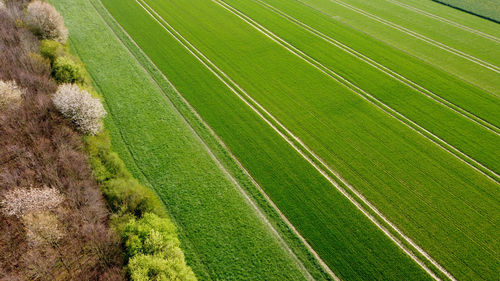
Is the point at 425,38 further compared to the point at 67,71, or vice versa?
the point at 425,38

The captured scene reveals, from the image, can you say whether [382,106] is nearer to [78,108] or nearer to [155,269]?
[155,269]

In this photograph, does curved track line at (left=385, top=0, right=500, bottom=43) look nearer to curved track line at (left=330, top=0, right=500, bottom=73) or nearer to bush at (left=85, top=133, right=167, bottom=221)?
curved track line at (left=330, top=0, right=500, bottom=73)

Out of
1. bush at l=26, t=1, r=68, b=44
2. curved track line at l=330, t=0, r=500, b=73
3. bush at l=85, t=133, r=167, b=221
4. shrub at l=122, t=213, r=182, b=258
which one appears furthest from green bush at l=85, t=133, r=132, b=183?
curved track line at l=330, t=0, r=500, b=73

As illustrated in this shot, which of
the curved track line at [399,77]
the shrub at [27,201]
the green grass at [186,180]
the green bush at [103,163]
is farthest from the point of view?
the curved track line at [399,77]

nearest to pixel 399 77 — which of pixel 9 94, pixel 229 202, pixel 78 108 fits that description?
pixel 229 202

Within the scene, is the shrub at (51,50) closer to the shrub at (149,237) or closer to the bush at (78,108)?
the bush at (78,108)

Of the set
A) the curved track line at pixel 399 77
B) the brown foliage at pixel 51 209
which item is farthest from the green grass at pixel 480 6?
the brown foliage at pixel 51 209

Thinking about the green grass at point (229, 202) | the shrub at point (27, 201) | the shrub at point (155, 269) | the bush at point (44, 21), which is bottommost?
the green grass at point (229, 202)
